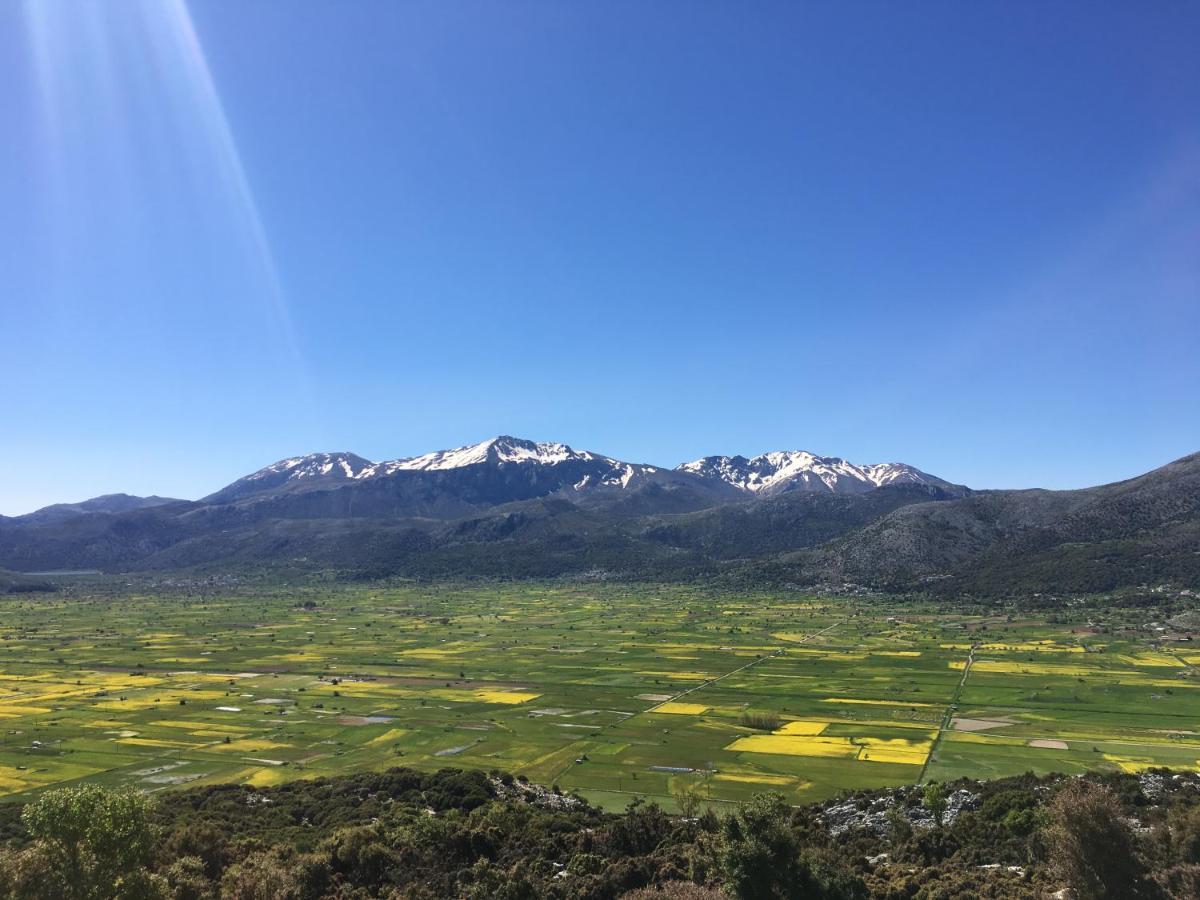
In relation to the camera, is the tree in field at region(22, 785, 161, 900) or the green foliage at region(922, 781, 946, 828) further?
the green foliage at region(922, 781, 946, 828)

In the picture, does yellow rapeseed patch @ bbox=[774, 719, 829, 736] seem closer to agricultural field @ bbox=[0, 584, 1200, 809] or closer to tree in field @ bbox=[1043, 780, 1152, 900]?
agricultural field @ bbox=[0, 584, 1200, 809]

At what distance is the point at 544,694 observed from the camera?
114812 millimetres

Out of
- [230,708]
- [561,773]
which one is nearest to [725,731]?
[561,773]

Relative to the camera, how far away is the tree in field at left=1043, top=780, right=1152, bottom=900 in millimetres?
30000

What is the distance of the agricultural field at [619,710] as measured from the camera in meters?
72.5

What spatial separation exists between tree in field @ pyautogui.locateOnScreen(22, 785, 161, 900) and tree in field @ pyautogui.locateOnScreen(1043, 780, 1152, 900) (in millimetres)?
38420

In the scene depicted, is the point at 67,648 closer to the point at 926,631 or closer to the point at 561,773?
the point at 561,773

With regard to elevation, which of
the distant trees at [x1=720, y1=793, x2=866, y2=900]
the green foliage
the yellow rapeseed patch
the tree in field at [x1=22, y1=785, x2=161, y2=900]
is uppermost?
the tree in field at [x1=22, y1=785, x2=161, y2=900]

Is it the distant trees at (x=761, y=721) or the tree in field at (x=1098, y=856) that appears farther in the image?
the distant trees at (x=761, y=721)

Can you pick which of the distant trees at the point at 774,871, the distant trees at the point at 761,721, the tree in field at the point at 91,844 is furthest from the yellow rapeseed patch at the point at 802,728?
the tree in field at the point at 91,844

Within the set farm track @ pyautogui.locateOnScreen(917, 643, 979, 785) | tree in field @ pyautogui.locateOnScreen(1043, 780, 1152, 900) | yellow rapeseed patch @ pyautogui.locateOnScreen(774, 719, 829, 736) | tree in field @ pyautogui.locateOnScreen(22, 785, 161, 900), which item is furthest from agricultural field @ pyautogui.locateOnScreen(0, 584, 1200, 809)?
tree in field @ pyautogui.locateOnScreen(22, 785, 161, 900)

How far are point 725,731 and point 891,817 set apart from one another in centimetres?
3790

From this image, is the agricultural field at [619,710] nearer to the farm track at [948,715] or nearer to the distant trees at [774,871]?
the farm track at [948,715]

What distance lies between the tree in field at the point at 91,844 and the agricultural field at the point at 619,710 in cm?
4102
